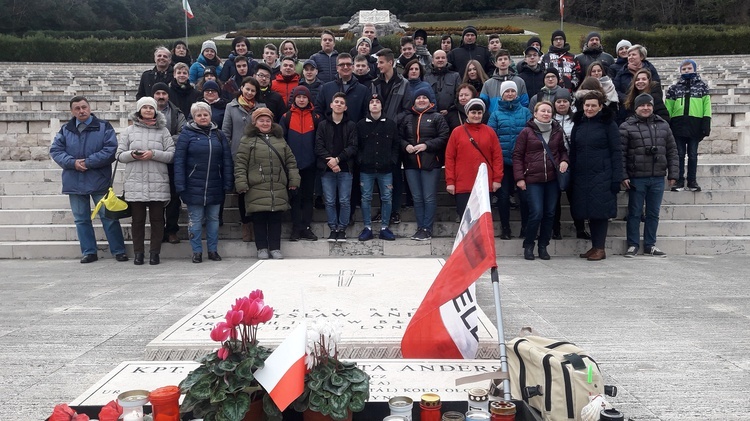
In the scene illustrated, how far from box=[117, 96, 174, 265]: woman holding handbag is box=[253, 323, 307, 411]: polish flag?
573 centimetres

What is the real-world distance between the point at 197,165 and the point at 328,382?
5572 mm

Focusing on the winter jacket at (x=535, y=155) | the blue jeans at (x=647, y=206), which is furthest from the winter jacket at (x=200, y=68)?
the blue jeans at (x=647, y=206)

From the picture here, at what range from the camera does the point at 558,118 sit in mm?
8469

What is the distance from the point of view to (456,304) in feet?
13.0

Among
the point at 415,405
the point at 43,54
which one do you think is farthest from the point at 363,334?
the point at 43,54

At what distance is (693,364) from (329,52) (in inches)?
269

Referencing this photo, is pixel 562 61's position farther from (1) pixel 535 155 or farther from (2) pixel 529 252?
(2) pixel 529 252

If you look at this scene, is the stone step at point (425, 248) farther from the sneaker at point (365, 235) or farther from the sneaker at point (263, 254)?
the sneaker at point (263, 254)

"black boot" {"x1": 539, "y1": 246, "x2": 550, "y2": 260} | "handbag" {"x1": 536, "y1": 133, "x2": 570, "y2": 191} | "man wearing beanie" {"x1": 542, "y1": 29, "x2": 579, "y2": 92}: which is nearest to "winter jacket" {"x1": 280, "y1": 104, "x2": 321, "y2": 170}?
"handbag" {"x1": 536, "y1": 133, "x2": 570, "y2": 191}

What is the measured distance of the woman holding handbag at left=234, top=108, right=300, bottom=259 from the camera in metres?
7.91

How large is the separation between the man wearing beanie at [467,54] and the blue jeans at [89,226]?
530cm

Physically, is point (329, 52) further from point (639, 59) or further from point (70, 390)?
point (70, 390)

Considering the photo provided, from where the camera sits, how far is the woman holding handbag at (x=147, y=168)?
796 cm

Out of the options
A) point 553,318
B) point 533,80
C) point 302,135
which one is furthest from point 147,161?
point 533,80
